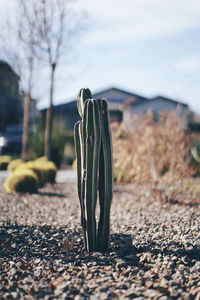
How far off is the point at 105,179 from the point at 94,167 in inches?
8.3

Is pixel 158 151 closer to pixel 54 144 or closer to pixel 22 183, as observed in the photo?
pixel 22 183

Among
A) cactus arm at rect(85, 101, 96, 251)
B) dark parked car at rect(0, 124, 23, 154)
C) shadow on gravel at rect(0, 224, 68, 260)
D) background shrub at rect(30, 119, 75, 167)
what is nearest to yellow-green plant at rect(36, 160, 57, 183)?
background shrub at rect(30, 119, 75, 167)

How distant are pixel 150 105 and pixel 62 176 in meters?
14.6

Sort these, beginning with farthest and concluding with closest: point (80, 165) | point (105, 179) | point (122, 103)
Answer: point (122, 103) → point (80, 165) → point (105, 179)

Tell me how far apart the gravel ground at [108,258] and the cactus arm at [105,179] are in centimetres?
20

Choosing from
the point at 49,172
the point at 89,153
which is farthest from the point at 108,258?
the point at 49,172

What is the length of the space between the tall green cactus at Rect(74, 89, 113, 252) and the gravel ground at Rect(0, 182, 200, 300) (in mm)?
226

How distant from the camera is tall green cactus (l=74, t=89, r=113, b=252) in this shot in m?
3.75

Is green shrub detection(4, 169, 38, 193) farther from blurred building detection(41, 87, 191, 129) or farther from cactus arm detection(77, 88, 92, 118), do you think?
blurred building detection(41, 87, 191, 129)

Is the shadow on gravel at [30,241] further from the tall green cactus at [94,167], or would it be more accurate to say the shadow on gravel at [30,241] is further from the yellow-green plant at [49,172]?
the yellow-green plant at [49,172]

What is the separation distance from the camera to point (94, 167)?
3.75m

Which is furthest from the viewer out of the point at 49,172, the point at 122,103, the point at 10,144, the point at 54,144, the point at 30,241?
the point at 122,103

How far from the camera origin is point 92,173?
3.75 meters

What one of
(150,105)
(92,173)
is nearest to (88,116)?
(92,173)
